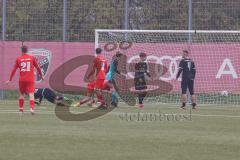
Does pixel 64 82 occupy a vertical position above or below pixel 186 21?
below

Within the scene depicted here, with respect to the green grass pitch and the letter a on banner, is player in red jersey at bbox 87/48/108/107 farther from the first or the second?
the letter a on banner

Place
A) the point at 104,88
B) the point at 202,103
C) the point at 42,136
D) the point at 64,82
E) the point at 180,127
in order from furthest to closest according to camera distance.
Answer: the point at 64,82, the point at 202,103, the point at 104,88, the point at 180,127, the point at 42,136

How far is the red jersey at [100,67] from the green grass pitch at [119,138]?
180 inches

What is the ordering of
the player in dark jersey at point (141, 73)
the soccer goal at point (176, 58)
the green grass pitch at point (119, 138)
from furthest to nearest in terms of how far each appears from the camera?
the soccer goal at point (176, 58) → the player in dark jersey at point (141, 73) → the green grass pitch at point (119, 138)

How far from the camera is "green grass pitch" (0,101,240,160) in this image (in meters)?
12.3

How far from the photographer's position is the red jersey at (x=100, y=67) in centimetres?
2578

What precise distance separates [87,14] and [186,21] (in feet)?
16.2

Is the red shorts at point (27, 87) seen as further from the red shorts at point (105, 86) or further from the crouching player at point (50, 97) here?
the crouching player at point (50, 97)

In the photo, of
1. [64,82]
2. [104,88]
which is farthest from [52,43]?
[104,88]

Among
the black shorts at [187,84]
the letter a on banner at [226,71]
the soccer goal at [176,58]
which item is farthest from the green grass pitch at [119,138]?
the letter a on banner at [226,71]

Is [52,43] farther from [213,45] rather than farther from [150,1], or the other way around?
[213,45]

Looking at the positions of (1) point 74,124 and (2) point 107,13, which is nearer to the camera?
(1) point 74,124

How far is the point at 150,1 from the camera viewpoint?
3356cm

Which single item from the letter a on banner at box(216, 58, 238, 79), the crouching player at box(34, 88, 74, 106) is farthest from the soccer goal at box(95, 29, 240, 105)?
the crouching player at box(34, 88, 74, 106)
